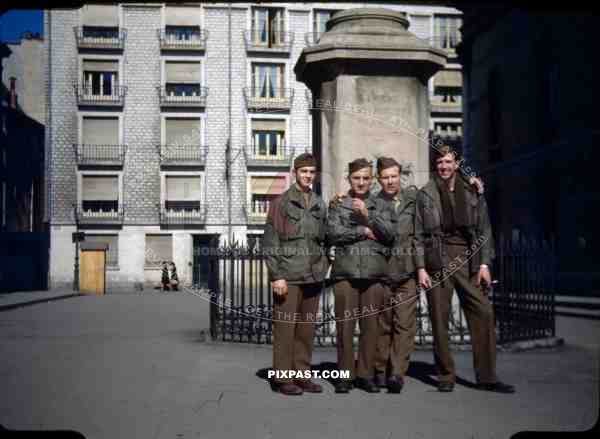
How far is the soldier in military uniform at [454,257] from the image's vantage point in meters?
4.83

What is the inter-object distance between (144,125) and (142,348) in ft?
10.1

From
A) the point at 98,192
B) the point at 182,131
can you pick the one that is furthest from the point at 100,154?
the point at 182,131

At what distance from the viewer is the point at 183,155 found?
20.8 feet

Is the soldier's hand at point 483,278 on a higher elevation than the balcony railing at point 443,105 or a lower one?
lower

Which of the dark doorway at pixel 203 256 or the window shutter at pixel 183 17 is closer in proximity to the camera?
the window shutter at pixel 183 17

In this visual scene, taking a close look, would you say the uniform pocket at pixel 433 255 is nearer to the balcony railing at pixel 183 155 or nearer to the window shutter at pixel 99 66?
the balcony railing at pixel 183 155

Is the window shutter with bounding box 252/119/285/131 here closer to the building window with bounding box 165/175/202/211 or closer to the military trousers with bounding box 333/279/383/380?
the building window with bounding box 165/175/202/211

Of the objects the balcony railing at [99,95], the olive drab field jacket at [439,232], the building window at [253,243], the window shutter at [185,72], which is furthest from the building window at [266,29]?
the olive drab field jacket at [439,232]

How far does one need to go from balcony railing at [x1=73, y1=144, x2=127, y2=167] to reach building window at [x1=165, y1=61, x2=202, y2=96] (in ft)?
3.43

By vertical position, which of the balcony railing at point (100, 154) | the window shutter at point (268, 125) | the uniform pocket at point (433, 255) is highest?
the window shutter at point (268, 125)

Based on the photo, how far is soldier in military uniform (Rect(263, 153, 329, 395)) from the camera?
466 centimetres

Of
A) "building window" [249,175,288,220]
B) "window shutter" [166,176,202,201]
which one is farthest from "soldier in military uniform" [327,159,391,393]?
"window shutter" [166,176,202,201]

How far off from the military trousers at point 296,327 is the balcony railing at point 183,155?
6.68ft

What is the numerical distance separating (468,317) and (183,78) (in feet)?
13.8
